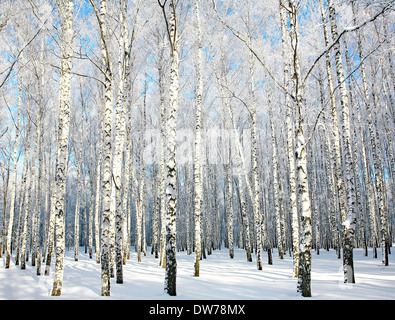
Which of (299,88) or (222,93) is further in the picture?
(222,93)

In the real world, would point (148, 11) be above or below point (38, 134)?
above

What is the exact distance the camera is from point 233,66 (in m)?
15.1

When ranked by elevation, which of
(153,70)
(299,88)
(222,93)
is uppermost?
(153,70)

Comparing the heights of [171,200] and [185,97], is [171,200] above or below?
below

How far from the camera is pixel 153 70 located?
44.3 ft

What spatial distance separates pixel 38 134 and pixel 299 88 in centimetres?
1095

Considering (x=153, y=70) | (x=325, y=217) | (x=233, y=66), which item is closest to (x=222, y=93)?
(x=233, y=66)

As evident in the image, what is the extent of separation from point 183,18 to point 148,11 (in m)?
1.70

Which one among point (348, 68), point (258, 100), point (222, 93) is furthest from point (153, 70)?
point (348, 68)

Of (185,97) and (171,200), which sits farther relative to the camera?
(185,97)
